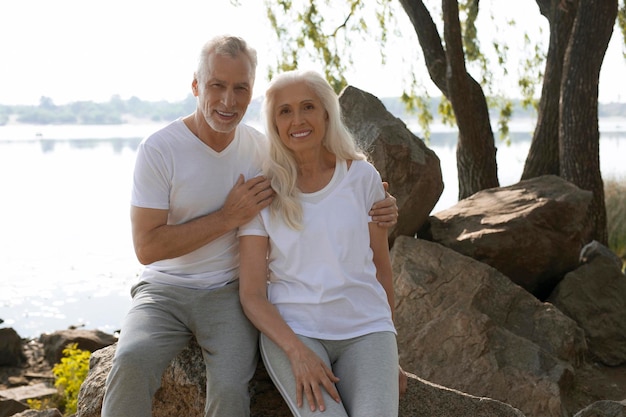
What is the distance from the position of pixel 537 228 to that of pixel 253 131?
9.87 ft

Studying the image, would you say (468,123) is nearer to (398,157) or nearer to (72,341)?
(398,157)

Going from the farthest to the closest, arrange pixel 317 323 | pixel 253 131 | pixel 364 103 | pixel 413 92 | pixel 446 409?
pixel 413 92 < pixel 364 103 < pixel 253 131 < pixel 446 409 < pixel 317 323

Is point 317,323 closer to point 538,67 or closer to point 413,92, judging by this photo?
point 413,92

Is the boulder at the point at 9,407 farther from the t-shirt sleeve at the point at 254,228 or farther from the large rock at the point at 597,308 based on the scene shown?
the large rock at the point at 597,308

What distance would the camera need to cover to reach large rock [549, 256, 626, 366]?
18.4 feet

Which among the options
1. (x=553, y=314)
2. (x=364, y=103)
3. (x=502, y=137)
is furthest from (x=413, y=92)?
(x=553, y=314)

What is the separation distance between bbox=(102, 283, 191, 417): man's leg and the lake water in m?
5.83

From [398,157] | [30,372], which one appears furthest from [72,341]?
[398,157]

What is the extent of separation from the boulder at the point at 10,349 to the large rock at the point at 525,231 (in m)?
3.92

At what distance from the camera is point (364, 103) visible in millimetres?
5492

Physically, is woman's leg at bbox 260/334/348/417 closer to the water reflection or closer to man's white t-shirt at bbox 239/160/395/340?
man's white t-shirt at bbox 239/160/395/340

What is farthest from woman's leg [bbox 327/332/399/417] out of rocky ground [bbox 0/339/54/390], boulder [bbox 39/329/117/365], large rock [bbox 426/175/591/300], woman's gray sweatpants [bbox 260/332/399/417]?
boulder [bbox 39/329/117/365]

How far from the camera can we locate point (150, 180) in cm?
284

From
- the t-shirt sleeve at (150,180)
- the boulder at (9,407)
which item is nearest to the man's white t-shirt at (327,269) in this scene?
the t-shirt sleeve at (150,180)
